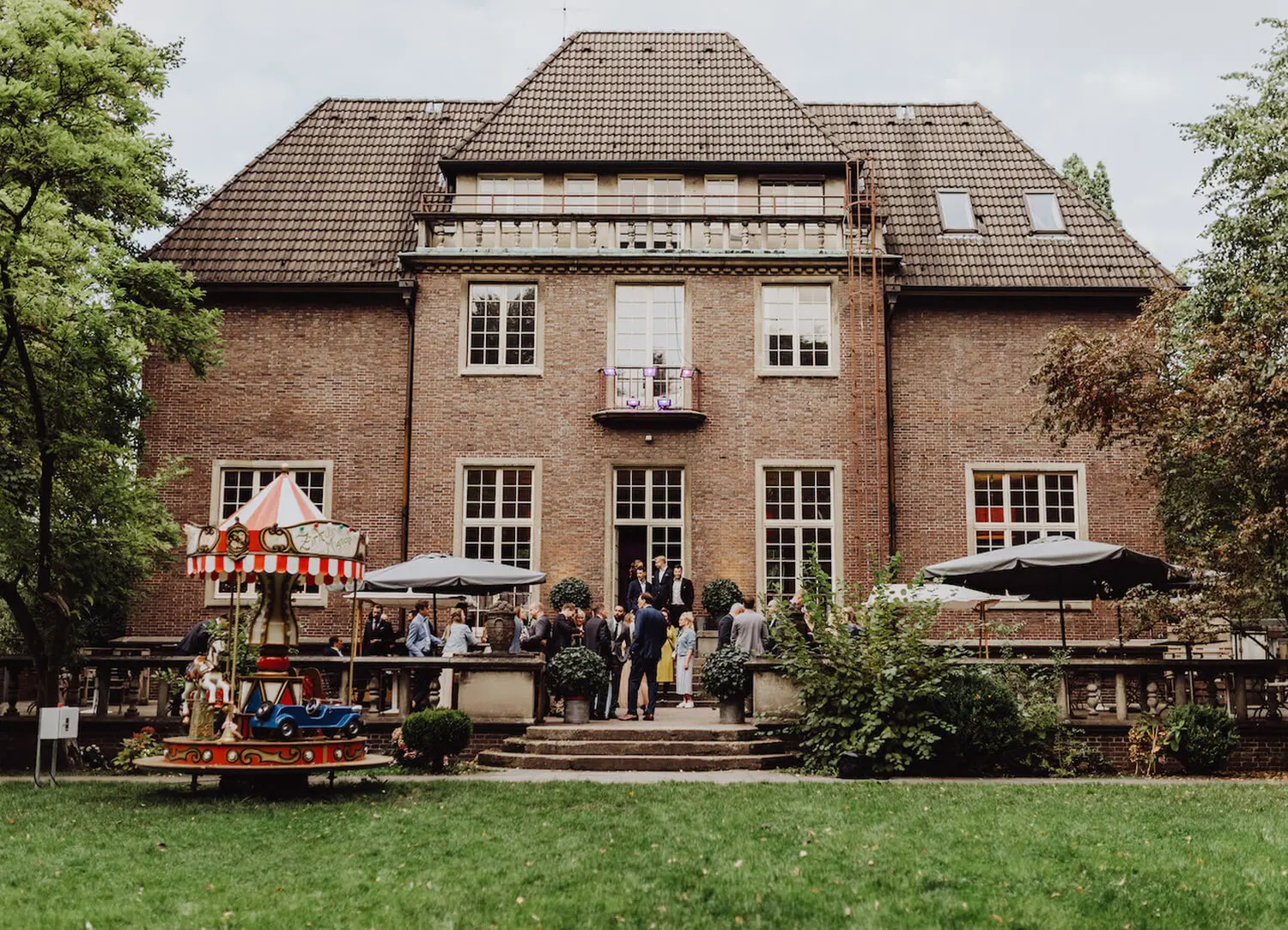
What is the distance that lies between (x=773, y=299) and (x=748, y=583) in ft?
17.4

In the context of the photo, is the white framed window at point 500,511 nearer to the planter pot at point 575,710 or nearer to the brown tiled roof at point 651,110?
the brown tiled roof at point 651,110

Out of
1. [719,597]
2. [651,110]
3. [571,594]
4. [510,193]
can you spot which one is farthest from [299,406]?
[651,110]

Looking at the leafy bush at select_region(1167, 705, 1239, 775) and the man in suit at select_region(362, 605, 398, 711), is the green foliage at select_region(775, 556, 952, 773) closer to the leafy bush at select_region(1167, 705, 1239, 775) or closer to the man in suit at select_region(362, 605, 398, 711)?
the leafy bush at select_region(1167, 705, 1239, 775)

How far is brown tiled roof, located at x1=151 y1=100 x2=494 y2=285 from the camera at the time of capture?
965 inches

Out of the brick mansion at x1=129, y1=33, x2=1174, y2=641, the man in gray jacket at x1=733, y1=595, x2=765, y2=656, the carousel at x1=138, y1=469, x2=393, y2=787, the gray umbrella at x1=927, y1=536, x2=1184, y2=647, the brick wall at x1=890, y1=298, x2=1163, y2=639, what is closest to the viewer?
the carousel at x1=138, y1=469, x2=393, y2=787

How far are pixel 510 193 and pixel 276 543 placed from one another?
42.4 feet

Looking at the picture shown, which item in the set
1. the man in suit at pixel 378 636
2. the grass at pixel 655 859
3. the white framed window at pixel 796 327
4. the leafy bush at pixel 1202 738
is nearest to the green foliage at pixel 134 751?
the grass at pixel 655 859

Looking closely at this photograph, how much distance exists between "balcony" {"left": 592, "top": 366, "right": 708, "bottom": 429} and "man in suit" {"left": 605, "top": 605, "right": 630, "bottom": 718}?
357 cm

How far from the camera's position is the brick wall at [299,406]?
23.7 metres

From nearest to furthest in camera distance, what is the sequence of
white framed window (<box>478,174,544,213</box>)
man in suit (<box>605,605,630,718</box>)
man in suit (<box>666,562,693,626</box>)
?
man in suit (<box>605,605,630,718</box>) < man in suit (<box>666,562,693,626</box>) < white framed window (<box>478,174,544,213</box>)

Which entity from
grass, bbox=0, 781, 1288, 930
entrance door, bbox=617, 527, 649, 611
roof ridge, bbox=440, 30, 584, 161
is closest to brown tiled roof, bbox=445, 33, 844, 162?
roof ridge, bbox=440, 30, 584, 161

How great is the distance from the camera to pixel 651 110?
86.6 feet

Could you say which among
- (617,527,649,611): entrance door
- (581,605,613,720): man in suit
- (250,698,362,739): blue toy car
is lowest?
(250,698,362,739): blue toy car

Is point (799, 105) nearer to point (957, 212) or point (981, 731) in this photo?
point (957, 212)
